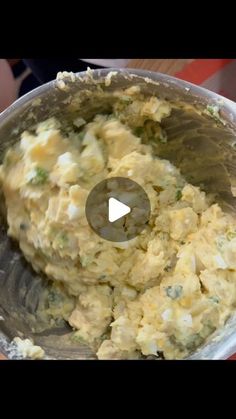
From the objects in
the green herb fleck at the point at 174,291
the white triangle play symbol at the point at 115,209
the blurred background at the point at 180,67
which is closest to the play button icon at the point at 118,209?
the white triangle play symbol at the point at 115,209

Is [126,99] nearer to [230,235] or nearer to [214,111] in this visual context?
[214,111]

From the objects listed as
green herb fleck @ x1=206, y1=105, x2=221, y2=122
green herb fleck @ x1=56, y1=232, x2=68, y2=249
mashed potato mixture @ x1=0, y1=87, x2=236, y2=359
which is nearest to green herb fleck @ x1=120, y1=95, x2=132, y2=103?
mashed potato mixture @ x1=0, y1=87, x2=236, y2=359

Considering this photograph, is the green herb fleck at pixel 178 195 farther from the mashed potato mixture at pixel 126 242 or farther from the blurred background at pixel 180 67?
the blurred background at pixel 180 67

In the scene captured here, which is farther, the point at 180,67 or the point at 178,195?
the point at 180,67

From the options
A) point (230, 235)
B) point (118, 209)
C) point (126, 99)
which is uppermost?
point (126, 99)

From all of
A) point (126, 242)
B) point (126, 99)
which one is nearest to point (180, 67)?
point (126, 99)

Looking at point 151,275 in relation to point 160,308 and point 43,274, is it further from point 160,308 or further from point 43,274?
point 43,274

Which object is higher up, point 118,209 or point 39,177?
point 39,177
